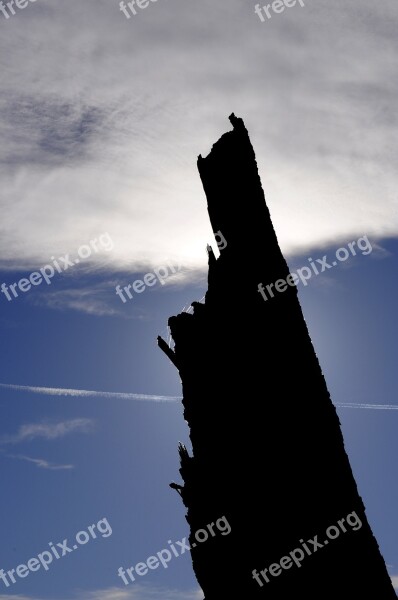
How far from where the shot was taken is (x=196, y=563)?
25.3ft

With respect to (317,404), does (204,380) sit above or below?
above

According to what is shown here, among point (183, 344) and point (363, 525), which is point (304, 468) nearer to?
point (363, 525)

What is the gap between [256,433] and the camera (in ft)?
23.7

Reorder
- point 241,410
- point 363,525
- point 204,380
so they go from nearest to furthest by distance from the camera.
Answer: point 363,525 → point 241,410 → point 204,380

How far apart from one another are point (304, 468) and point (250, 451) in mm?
744

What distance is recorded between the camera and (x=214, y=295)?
27.2ft

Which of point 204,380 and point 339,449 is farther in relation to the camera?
point 204,380

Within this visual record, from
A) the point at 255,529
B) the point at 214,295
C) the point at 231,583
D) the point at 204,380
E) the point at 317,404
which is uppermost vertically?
the point at 214,295

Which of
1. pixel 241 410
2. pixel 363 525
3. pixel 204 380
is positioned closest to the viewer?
pixel 363 525

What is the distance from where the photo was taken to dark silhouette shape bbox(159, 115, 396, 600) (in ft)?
22.0

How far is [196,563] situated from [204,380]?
2.62m

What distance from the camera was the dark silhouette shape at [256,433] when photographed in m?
6.70

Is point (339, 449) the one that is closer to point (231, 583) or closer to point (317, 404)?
point (317, 404)

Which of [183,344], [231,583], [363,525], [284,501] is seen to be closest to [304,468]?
[284,501]
